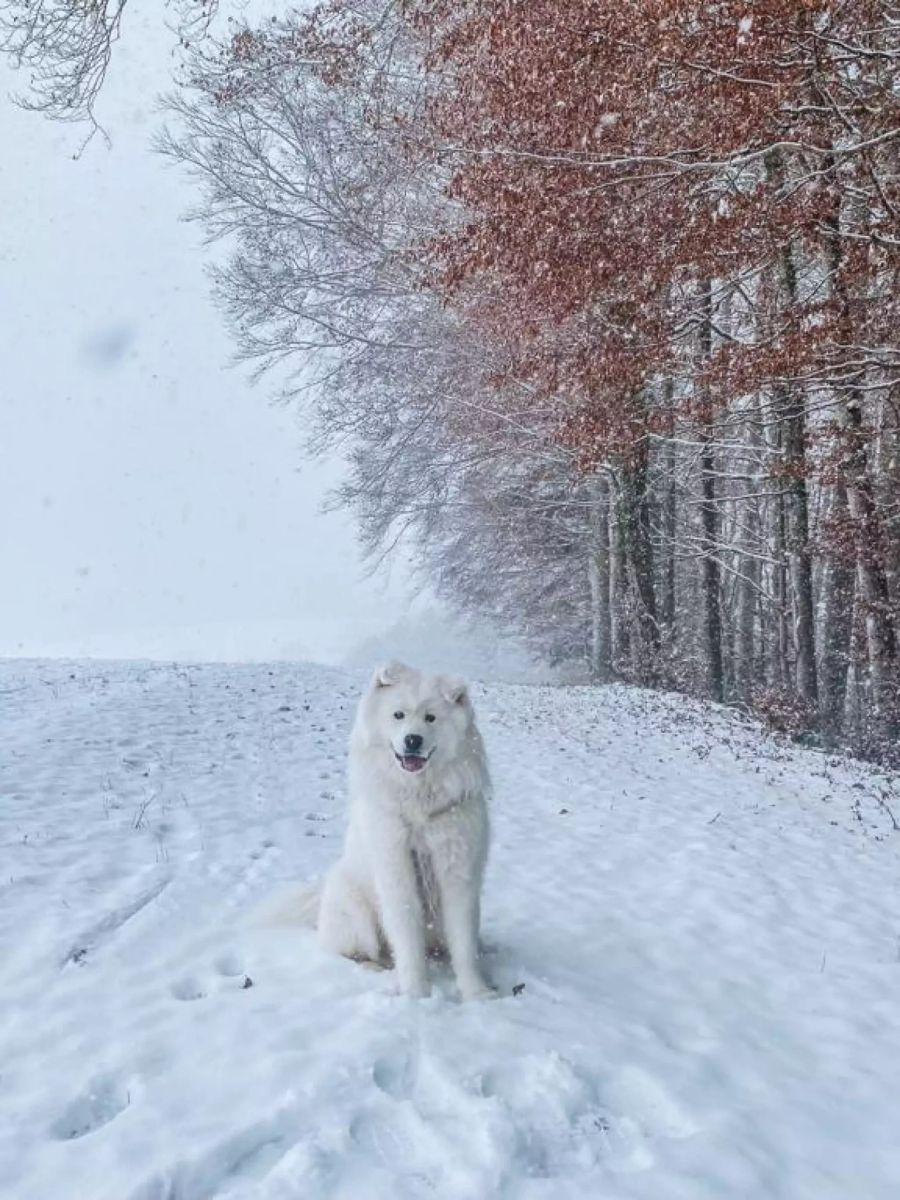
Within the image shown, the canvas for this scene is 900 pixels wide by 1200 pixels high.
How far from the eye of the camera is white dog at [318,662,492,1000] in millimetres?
3914

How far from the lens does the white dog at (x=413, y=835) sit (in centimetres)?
391

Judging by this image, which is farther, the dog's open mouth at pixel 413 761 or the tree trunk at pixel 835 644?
the tree trunk at pixel 835 644

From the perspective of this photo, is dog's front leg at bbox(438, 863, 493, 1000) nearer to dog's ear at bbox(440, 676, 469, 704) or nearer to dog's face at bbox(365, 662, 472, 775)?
dog's face at bbox(365, 662, 472, 775)

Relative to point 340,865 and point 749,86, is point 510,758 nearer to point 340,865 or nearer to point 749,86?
point 340,865

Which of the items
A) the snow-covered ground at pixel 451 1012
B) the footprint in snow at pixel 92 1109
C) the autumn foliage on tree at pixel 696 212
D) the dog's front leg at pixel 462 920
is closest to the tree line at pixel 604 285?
the autumn foliage on tree at pixel 696 212

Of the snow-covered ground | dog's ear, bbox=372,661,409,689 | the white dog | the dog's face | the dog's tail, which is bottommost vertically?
the snow-covered ground

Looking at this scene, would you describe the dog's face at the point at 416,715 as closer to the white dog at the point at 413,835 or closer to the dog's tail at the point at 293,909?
the white dog at the point at 413,835

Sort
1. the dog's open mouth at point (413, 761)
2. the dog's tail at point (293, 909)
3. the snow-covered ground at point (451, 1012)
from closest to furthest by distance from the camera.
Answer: the snow-covered ground at point (451, 1012)
the dog's open mouth at point (413, 761)
the dog's tail at point (293, 909)

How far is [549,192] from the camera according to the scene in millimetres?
8125

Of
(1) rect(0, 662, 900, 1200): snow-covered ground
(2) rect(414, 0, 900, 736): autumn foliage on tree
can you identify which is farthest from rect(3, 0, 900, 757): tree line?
(1) rect(0, 662, 900, 1200): snow-covered ground

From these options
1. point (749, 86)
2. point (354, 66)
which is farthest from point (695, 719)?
point (354, 66)

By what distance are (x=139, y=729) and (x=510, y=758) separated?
13.7 feet

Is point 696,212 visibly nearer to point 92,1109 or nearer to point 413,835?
point 413,835

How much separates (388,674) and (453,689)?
12.5 inches
